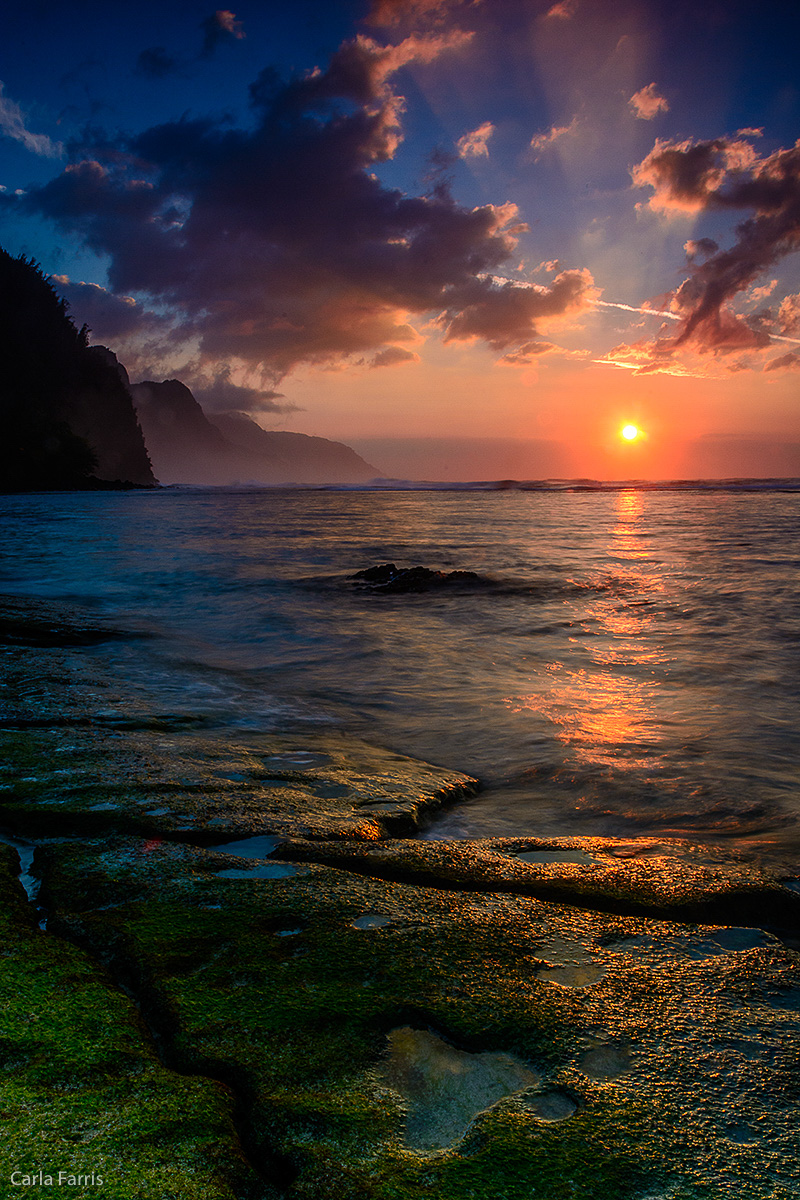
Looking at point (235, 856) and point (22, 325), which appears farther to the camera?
point (22, 325)

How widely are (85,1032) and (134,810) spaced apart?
1460mm

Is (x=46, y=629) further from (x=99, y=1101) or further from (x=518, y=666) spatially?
(x=99, y=1101)

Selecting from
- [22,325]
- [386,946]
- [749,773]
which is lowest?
[749,773]

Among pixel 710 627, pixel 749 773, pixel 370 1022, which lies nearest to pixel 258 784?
pixel 370 1022

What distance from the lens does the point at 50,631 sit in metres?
7.21

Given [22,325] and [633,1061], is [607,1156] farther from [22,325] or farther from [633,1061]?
[22,325]

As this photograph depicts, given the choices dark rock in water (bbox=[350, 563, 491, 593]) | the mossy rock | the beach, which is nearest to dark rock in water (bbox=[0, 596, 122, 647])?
the beach

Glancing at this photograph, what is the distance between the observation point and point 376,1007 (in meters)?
1.73

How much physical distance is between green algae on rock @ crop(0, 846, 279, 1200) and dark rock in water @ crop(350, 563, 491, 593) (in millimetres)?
10574

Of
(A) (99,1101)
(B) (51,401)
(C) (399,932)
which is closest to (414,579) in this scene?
(C) (399,932)

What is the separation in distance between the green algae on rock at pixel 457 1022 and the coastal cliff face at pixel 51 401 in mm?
74113

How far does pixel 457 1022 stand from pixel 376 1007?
0.22 metres

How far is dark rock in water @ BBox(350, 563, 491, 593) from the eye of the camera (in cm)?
1236

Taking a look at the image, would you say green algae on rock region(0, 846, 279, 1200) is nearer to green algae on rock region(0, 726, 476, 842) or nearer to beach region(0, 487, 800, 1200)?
beach region(0, 487, 800, 1200)
